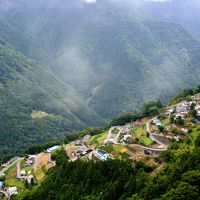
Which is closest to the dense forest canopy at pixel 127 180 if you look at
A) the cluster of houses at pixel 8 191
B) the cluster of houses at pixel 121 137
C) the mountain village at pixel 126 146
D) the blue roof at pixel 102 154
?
the mountain village at pixel 126 146

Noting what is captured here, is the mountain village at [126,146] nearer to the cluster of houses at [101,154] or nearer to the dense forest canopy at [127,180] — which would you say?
the cluster of houses at [101,154]

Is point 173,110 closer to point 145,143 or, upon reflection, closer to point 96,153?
point 145,143

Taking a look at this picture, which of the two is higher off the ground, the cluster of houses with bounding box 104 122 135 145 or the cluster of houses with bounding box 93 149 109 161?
the cluster of houses with bounding box 93 149 109 161

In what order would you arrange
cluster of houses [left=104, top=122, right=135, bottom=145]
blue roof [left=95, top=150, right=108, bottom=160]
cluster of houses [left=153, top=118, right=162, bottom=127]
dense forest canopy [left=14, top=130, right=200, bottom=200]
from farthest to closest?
cluster of houses [left=153, top=118, right=162, bottom=127], cluster of houses [left=104, top=122, right=135, bottom=145], blue roof [left=95, top=150, right=108, bottom=160], dense forest canopy [left=14, top=130, right=200, bottom=200]

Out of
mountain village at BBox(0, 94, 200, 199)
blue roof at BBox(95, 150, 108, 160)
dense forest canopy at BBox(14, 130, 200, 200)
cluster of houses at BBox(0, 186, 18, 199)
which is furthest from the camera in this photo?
cluster of houses at BBox(0, 186, 18, 199)

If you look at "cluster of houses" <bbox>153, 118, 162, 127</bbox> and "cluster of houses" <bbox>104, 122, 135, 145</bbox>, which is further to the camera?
"cluster of houses" <bbox>153, 118, 162, 127</bbox>

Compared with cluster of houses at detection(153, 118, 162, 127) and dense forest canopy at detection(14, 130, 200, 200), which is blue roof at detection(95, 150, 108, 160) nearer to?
dense forest canopy at detection(14, 130, 200, 200)

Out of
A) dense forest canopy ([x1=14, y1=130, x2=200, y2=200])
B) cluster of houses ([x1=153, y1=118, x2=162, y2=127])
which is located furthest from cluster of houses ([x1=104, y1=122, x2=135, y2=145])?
dense forest canopy ([x1=14, y1=130, x2=200, y2=200])

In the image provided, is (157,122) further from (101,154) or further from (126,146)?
(101,154)

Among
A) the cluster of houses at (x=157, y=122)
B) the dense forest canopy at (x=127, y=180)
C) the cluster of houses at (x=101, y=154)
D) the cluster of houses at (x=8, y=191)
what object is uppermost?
the dense forest canopy at (x=127, y=180)

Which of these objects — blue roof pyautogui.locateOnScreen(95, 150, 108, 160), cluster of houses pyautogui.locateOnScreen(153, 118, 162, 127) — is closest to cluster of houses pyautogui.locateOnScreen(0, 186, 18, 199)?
blue roof pyautogui.locateOnScreen(95, 150, 108, 160)

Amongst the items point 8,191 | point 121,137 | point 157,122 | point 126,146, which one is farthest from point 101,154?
point 157,122

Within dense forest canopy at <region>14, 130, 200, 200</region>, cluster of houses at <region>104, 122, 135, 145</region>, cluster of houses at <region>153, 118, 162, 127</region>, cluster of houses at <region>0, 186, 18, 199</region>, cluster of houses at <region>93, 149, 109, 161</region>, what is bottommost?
cluster of houses at <region>0, 186, 18, 199</region>
